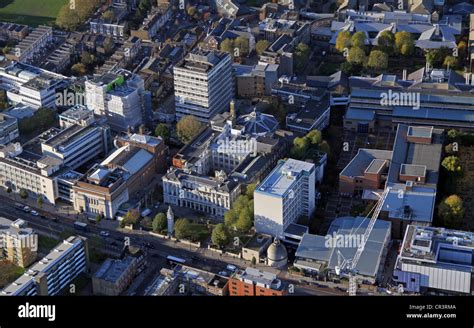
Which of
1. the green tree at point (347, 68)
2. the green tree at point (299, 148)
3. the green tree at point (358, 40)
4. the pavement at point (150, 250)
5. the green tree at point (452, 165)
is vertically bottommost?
the pavement at point (150, 250)

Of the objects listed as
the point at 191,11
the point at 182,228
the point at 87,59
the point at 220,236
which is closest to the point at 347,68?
the point at 191,11

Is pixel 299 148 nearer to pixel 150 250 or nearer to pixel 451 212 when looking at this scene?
pixel 451 212

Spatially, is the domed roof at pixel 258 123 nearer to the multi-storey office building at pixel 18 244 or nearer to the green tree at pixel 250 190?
the green tree at pixel 250 190

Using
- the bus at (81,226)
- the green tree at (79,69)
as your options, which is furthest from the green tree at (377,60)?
the bus at (81,226)

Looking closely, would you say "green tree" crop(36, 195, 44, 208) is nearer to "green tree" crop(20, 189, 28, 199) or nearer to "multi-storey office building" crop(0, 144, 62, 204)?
"multi-storey office building" crop(0, 144, 62, 204)

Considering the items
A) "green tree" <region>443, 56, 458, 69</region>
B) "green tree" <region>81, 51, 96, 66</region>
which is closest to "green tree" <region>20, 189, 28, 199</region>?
"green tree" <region>81, 51, 96, 66</region>

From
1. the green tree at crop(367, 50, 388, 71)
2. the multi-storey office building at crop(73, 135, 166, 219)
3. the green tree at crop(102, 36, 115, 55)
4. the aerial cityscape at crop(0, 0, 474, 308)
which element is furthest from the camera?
the green tree at crop(102, 36, 115, 55)
